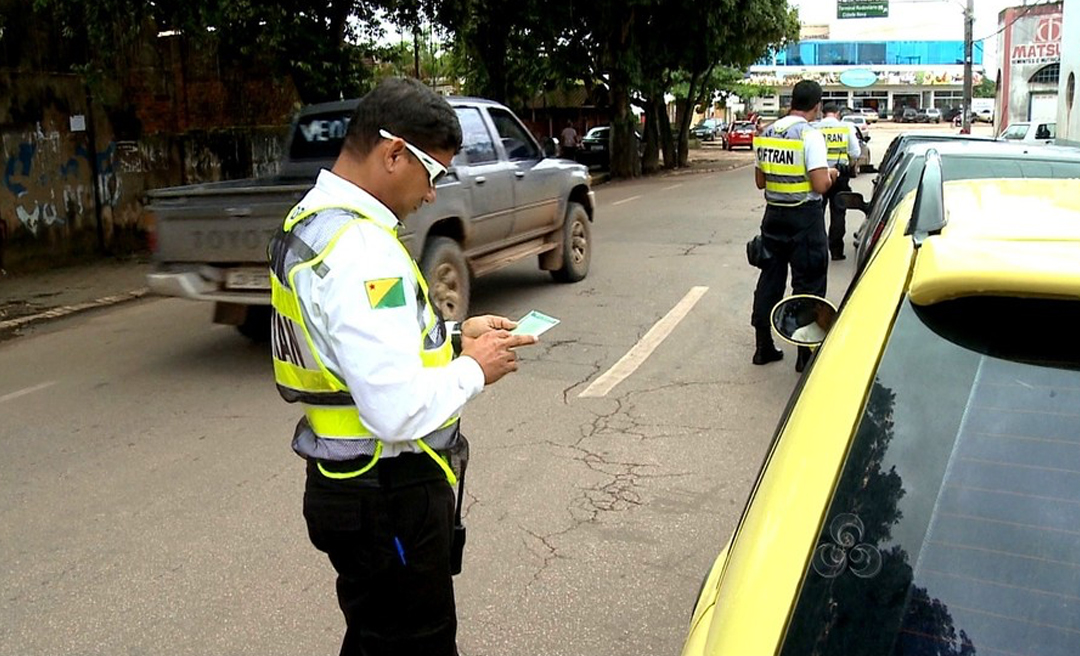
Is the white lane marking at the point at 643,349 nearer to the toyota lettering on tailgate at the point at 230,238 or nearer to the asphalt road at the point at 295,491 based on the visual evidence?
the asphalt road at the point at 295,491

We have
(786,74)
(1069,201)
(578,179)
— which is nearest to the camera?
(1069,201)

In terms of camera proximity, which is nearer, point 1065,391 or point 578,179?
point 1065,391

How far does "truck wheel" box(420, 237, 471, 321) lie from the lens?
25.3ft

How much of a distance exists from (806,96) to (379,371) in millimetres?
5414

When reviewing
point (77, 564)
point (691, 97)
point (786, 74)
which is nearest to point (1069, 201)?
point (77, 564)

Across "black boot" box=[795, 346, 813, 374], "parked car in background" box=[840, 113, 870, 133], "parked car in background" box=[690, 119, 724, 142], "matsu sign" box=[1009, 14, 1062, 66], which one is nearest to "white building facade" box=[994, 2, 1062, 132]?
"matsu sign" box=[1009, 14, 1062, 66]

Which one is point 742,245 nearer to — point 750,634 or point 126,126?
point 126,126

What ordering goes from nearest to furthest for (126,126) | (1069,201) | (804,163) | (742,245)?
(1069,201) < (804,163) < (742,245) < (126,126)

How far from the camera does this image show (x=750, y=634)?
1474 mm

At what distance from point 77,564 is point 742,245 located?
32.9ft

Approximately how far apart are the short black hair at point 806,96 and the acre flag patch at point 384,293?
5265 mm

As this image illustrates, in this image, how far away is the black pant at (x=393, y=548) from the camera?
232 cm

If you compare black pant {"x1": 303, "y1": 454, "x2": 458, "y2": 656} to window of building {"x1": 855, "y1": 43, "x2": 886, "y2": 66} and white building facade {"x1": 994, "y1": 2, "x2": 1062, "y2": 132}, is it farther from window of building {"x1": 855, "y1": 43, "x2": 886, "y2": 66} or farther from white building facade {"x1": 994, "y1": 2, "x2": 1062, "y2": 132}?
window of building {"x1": 855, "y1": 43, "x2": 886, "y2": 66}

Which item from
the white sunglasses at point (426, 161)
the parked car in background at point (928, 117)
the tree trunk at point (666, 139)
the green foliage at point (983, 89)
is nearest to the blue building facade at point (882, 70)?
the green foliage at point (983, 89)
